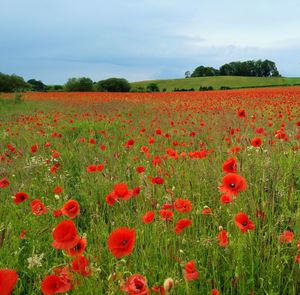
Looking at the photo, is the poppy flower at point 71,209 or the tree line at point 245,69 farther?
the tree line at point 245,69

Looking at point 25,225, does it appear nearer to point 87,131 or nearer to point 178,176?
point 178,176

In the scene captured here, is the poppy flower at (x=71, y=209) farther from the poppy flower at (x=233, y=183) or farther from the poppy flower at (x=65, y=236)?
the poppy flower at (x=233, y=183)

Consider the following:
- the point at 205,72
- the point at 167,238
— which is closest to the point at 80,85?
the point at 205,72

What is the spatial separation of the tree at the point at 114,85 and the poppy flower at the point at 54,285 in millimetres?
43307

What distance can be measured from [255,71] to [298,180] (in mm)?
70085

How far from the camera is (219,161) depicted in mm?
4066

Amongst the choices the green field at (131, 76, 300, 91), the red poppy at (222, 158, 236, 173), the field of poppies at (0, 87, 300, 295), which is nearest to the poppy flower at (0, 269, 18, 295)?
the field of poppies at (0, 87, 300, 295)

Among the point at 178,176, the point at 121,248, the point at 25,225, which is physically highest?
the point at 121,248

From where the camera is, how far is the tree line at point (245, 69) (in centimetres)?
6956

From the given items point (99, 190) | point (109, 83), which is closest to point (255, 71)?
point (109, 83)

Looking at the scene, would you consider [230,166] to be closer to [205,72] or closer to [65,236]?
[65,236]

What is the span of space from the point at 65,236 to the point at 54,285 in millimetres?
179

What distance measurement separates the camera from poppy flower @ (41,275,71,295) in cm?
136

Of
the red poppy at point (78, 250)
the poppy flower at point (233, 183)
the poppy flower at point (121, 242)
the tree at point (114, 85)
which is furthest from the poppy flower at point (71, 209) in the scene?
the tree at point (114, 85)
